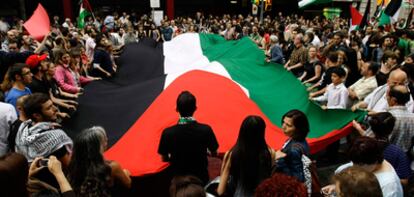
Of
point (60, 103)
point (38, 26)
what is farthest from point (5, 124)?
point (38, 26)

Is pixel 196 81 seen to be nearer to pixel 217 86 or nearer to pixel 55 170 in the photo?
pixel 217 86

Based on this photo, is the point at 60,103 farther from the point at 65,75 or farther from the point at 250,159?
the point at 250,159

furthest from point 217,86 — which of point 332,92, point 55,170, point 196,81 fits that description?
point 55,170

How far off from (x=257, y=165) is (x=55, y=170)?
1.19 meters

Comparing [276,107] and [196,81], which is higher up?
[196,81]

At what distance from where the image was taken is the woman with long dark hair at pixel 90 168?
198 cm

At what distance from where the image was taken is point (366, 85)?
4117 mm

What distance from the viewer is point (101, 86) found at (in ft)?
17.3

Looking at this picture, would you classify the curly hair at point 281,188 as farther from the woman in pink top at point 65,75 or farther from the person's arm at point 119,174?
the woman in pink top at point 65,75

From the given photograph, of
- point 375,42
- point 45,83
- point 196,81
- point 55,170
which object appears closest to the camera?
point 55,170

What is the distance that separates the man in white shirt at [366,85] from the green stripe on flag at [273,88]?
1.40 feet

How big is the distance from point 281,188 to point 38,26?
19.4 ft

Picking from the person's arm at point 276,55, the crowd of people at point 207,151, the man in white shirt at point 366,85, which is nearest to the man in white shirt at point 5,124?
the crowd of people at point 207,151

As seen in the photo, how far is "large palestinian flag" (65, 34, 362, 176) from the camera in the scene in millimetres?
3432
